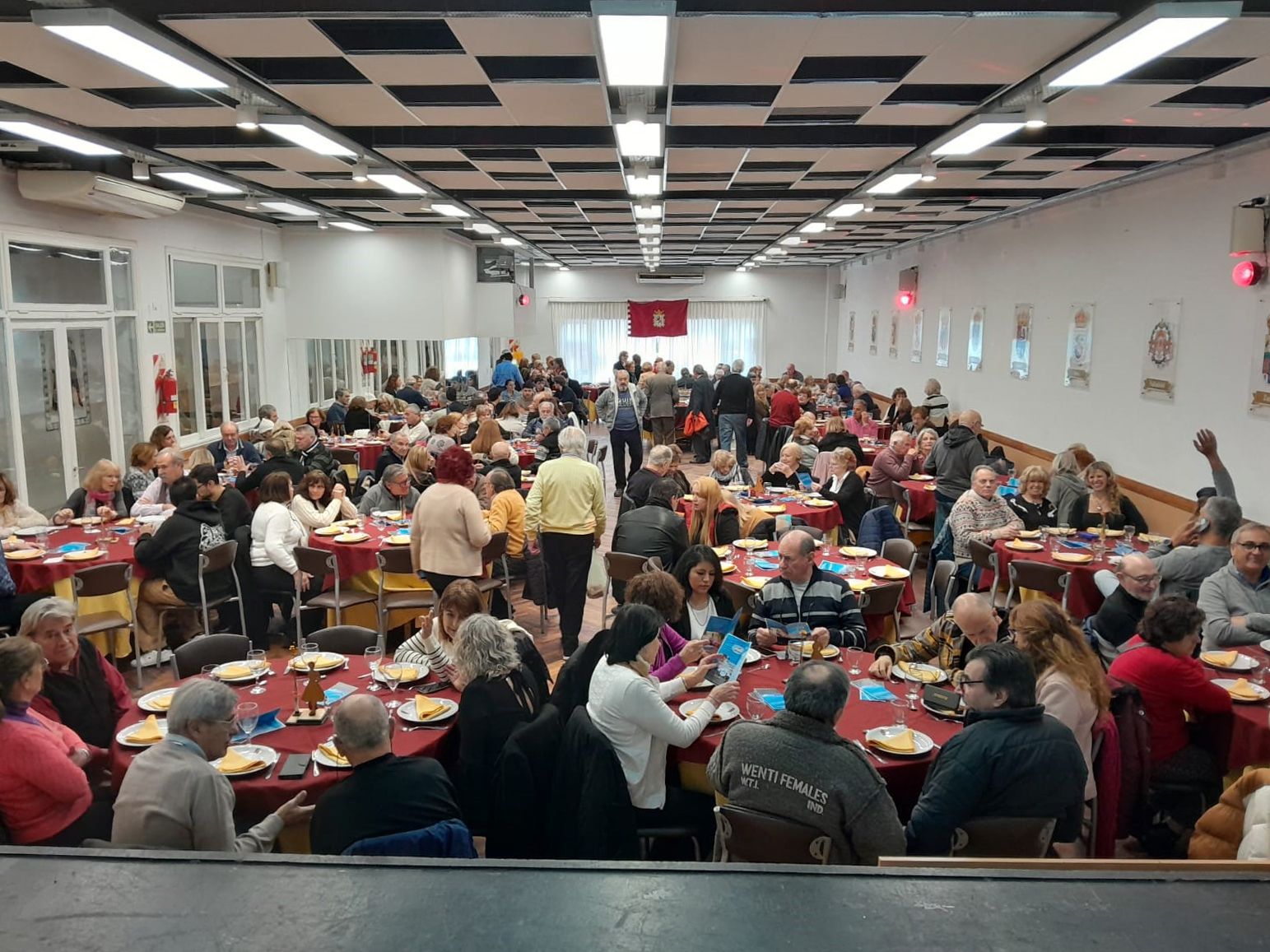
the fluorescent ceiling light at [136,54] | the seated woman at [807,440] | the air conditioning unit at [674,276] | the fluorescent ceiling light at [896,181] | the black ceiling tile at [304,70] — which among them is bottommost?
the seated woman at [807,440]

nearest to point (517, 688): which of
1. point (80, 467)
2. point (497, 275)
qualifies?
point (80, 467)

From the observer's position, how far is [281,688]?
410 cm

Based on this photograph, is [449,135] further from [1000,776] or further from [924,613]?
[1000,776]

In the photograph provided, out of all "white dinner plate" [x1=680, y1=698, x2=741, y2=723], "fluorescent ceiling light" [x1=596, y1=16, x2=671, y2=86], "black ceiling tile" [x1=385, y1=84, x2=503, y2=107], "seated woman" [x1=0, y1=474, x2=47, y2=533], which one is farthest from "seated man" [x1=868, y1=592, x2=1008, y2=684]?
"seated woman" [x1=0, y1=474, x2=47, y2=533]

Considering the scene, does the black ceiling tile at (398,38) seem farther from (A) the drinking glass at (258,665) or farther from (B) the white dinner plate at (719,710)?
(B) the white dinner plate at (719,710)

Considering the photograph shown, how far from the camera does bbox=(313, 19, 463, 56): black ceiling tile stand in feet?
14.8

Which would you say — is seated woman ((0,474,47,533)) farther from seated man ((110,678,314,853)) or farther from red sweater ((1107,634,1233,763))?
red sweater ((1107,634,1233,763))

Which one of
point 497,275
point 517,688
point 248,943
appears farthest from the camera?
point 497,275

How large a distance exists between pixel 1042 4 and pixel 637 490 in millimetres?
4421

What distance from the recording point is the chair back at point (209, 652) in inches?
174

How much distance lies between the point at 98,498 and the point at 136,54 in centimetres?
424

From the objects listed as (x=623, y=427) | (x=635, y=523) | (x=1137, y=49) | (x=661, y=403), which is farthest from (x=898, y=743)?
(x=661, y=403)

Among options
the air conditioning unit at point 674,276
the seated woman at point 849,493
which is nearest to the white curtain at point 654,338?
the air conditioning unit at point 674,276

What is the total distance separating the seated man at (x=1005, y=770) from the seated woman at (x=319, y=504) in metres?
5.18
